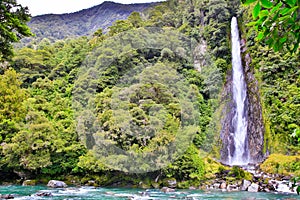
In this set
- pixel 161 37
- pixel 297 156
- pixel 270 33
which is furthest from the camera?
pixel 161 37

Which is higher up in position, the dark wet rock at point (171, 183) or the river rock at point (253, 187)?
the river rock at point (253, 187)

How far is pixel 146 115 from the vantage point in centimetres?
1900

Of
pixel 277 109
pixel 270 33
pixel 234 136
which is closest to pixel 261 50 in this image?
pixel 277 109

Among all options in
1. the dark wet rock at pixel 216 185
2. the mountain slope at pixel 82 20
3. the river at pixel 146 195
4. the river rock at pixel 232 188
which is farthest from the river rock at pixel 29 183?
the mountain slope at pixel 82 20

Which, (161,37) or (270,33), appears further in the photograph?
(161,37)

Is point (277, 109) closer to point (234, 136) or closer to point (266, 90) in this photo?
point (266, 90)

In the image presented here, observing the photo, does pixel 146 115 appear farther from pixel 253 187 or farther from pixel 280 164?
pixel 280 164

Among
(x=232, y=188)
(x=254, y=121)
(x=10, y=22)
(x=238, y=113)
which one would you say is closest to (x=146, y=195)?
(x=232, y=188)

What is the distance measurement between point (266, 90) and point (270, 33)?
2167cm

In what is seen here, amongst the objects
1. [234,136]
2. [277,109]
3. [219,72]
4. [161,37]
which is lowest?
[234,136]

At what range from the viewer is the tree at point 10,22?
6848mm

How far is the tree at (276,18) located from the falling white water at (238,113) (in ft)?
68.0

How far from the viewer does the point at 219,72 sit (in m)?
26.1

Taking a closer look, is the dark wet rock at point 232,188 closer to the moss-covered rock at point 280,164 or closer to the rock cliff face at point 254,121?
the moss-covered rock at point 280,164
